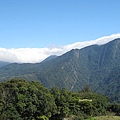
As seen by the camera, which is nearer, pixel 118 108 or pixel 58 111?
pixel 58 111

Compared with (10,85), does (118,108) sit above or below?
below

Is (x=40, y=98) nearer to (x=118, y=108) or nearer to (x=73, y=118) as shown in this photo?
(x=73, y=118)

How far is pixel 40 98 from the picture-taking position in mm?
50031

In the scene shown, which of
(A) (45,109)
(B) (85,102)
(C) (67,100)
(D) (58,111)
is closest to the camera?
(A) (45,109)

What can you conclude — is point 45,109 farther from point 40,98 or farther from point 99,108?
point 99,108

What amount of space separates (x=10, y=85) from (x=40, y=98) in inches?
242

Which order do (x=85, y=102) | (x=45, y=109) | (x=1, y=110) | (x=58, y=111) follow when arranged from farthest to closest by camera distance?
(x=85, y=102) < (x=58, y=111) < (x=45, y=109) < (x=1, y=110)

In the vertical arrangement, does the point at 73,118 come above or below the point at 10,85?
below

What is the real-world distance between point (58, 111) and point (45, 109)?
480 centimetres

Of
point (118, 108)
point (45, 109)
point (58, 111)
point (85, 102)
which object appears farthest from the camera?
point (118, 108)

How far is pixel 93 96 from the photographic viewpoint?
224 feet

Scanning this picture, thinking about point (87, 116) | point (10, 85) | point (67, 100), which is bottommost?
point (87, 116)

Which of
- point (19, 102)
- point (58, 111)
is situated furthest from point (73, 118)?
point (19, 102)

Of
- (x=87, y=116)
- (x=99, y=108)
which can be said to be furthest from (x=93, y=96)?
(x=87, y=116)
